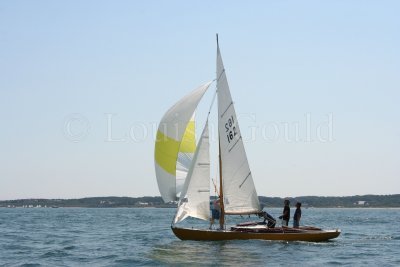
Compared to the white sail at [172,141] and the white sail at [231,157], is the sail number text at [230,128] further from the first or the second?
the white sail at [172,141]

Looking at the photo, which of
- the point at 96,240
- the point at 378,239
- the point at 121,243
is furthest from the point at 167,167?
the point at 378,239

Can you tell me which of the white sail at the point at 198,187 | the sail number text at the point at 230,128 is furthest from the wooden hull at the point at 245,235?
the sail number text at the point at 230,128

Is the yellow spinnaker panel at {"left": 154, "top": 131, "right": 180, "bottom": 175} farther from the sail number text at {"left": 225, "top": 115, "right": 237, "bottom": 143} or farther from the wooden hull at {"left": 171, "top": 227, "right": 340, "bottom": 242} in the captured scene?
the wooden hull at {"left": 171, "top": 227, "right": 340, "bottom": 242}

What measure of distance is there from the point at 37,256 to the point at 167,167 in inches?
317

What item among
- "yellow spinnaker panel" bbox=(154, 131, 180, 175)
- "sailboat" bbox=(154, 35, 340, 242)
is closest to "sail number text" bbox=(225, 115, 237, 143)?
"sailboat" bbox=(154, 35, 340, 242)

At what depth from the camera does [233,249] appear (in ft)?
105

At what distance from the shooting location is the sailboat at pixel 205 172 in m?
32.8

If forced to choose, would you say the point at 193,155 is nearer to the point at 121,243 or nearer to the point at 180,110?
the point at 180,110

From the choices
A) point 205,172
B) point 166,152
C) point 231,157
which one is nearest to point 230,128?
point 231,157

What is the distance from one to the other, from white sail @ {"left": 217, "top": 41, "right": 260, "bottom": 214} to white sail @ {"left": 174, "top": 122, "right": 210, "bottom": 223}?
1292mm

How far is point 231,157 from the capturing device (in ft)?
114

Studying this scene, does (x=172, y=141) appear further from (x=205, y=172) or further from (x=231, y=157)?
(x=231, y=157)

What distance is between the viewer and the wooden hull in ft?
111

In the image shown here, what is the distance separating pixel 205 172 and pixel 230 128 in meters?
2.95
